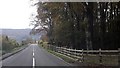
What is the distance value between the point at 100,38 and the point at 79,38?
140 inches

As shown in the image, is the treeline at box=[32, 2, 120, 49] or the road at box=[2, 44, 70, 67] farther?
the treeline at box=[32, 2, 120, 49]

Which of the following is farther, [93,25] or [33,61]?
[93,25]

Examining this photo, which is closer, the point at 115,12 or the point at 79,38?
the point at 79,38

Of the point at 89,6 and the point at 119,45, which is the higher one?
the point at 89,6

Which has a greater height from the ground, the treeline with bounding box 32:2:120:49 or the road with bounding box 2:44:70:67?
the treeline with bounding box 32:2:120:49

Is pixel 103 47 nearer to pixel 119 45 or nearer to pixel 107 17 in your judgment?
pixel 119 45

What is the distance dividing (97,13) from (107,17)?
6.46ft

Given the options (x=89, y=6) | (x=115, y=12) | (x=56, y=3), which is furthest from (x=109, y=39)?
(x=56, y=3)

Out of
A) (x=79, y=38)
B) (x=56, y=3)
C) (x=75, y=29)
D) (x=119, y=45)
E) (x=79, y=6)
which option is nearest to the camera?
(x=56, y=3)

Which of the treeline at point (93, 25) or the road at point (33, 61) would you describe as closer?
the road at point (33, 61)

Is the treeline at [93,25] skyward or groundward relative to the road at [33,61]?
skyward

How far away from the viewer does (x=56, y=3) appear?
28859mm

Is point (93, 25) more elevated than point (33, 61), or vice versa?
point (93, 25)

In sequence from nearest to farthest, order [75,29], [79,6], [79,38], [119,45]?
[79,6] < [119,45] < [79,38] < [75,29]
